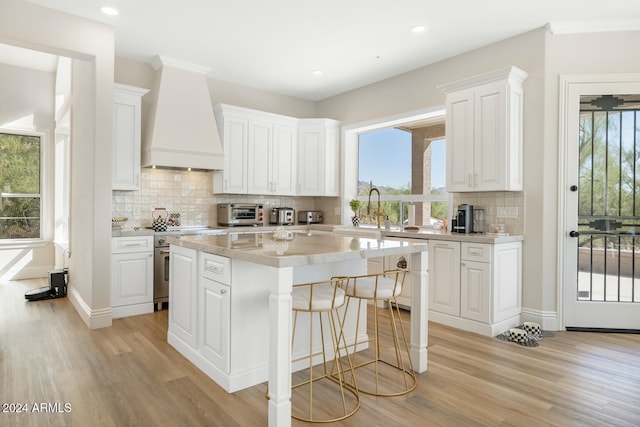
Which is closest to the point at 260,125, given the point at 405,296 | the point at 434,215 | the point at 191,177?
the point at 191,177

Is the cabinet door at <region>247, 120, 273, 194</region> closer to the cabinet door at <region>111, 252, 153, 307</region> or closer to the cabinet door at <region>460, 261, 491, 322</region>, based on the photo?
the cabinet door at <region>111, 252, 153, 307</region>

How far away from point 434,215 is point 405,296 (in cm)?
116

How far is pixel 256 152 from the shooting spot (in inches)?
220

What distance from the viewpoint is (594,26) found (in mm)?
3730

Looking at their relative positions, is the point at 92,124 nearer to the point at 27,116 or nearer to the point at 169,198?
the point at 169,198

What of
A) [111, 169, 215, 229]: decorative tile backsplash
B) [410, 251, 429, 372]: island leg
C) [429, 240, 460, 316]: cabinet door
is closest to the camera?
[410, 251, 429, 372]: island leg

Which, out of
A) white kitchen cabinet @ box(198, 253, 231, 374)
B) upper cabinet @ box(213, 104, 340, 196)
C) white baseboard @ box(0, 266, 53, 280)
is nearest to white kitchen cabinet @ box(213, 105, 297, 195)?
upper cabinet @ box(213, 104, 340, 196)

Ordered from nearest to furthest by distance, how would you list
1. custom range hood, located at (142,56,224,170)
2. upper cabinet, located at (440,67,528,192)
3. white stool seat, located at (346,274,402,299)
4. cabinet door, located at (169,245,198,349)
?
white stool seat, located at (346,274,402,299)
cabinet door, located at (169,245,198,349)
upper cabinet, located at (440,67,528,192)
custom range hood, located at (142,56,224,170)

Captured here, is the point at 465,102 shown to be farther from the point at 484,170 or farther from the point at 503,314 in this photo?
the point at 503,314

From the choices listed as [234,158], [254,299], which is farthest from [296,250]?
[234,158]

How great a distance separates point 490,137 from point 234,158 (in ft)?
10.5

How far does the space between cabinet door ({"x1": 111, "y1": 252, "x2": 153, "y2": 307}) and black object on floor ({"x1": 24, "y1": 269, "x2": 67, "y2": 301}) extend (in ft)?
4.68

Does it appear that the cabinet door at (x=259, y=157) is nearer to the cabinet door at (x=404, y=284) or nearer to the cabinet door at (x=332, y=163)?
the cabinet door at (x=332, y=163)

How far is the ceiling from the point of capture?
3.51 metres
